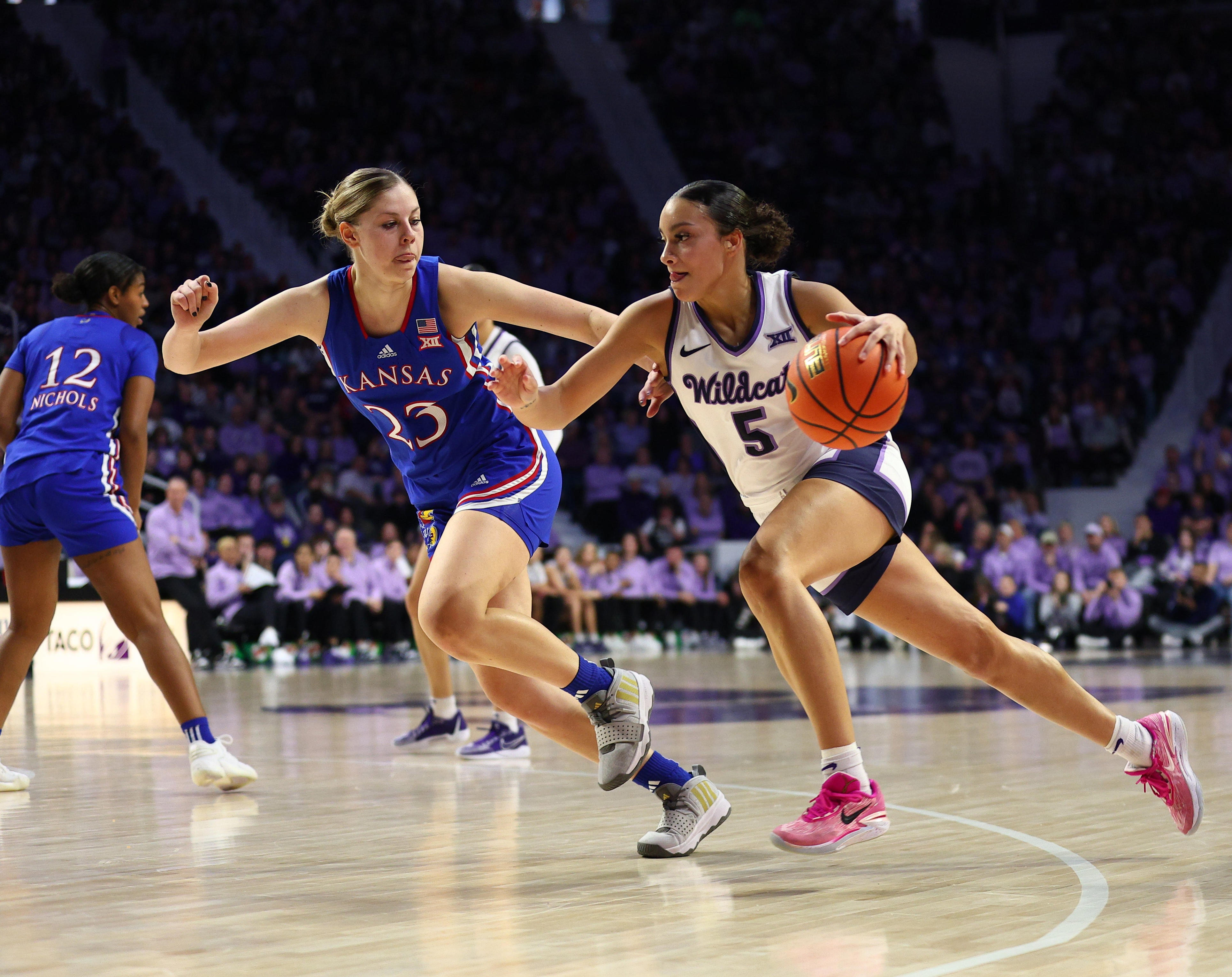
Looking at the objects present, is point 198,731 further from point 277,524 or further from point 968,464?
point 968,464

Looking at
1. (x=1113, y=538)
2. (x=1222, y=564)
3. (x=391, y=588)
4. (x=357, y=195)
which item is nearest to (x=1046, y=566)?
(x=1113, y=538)

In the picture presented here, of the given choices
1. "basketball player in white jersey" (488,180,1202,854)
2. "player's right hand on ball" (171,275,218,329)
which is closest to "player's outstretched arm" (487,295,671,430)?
"basketball player in white jersey" (488,180,1202,854)

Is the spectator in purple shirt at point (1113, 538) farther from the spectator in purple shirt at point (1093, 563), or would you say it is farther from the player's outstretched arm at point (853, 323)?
the player's outstretched arm at point (853, 323)

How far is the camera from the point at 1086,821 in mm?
4164

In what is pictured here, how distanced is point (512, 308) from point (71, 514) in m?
1.90

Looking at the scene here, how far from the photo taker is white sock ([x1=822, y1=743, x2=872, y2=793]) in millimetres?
3578

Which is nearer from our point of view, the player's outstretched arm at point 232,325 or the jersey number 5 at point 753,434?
the jersey number 5 at point 753,434

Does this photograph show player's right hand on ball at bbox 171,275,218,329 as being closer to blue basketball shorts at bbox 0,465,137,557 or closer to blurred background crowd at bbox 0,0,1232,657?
blue basketball shorts at bbox 0,465,137,557

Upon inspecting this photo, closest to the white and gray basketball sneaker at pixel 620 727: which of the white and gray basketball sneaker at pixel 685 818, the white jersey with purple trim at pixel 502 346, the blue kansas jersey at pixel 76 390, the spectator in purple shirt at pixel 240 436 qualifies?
the white and gray basketball sneaker at pixel 685 818

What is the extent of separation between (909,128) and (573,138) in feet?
17.7

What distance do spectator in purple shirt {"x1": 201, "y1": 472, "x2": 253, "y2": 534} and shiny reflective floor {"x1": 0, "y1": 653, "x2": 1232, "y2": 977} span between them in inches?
286

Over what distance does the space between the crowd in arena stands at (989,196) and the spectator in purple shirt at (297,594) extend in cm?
700

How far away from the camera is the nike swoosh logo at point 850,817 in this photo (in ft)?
11.6

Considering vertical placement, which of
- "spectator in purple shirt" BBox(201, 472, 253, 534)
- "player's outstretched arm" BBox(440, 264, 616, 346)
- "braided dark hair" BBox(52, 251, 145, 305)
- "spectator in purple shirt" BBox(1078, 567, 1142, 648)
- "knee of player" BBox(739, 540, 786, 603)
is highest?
"braided dark hair" BBox(52, 251, 145, 305)
